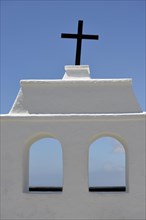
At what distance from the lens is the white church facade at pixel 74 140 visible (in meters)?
7.87

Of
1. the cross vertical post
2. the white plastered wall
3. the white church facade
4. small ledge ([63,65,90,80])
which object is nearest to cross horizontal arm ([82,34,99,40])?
the cross vertical post

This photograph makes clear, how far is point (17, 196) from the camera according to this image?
26.1 ft

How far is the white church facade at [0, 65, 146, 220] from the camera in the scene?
310 inches

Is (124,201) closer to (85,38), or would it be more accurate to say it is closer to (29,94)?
(29,94)

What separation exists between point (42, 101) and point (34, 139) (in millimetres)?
885

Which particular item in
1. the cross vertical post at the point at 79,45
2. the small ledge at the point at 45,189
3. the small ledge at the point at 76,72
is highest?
the cross vertical post at the point at 79,45

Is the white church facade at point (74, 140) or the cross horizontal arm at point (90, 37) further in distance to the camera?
the cross horizontal arm at point (90, 37)

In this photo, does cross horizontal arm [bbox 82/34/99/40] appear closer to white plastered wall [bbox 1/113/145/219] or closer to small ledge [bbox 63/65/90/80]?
small ledge [bbox 63/65/90/80]

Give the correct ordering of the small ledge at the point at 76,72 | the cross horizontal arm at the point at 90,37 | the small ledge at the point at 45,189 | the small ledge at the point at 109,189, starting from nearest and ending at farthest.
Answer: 1. the small ledge at the point at 109,189
2. the small ledge at the point at 45,189
3. the small ledge at the point at 76,72
4. the cross horizontal arm at the point at 90,37

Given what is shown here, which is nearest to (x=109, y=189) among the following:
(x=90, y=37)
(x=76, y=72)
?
(x=76, y=72)

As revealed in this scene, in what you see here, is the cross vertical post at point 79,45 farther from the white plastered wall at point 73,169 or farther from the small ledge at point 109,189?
the small ledge at point 109,189

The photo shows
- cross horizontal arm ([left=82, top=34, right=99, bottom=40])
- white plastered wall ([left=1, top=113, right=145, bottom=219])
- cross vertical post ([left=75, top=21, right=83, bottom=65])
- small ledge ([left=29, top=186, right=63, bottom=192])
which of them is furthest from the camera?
cross horizontal arm ([left=82, top=34, right=99, bottom=40])

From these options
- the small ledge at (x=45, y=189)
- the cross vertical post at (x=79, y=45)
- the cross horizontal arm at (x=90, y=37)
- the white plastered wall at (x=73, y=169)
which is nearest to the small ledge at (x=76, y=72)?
the cross vertical post at (x=79, y=45)

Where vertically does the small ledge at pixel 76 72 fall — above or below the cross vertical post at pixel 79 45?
below
